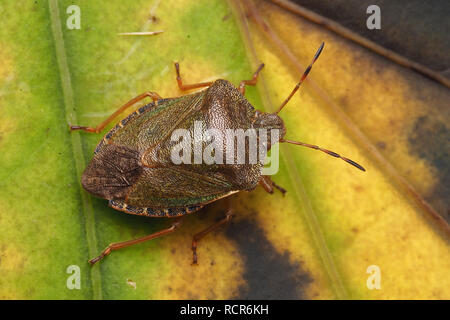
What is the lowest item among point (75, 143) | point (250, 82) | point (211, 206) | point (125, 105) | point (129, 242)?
point (129, 242)

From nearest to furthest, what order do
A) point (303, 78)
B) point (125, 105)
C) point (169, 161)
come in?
point (169, 161), point (303, 78), point (125, 105)

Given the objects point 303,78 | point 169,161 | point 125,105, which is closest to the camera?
point 169,161

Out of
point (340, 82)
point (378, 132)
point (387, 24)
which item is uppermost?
point (387, 24)

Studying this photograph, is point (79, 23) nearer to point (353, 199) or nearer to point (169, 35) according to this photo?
point (169, 35)

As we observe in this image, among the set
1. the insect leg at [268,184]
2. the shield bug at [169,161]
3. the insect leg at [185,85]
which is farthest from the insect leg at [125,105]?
the insect leg at [268,184]

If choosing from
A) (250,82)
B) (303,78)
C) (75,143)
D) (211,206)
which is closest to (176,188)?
(211,206)

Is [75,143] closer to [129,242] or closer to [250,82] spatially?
[129,242]

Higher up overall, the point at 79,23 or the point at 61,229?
the point at 79,23

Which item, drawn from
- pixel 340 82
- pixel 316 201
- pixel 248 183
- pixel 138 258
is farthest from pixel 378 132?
pixel 138 258
